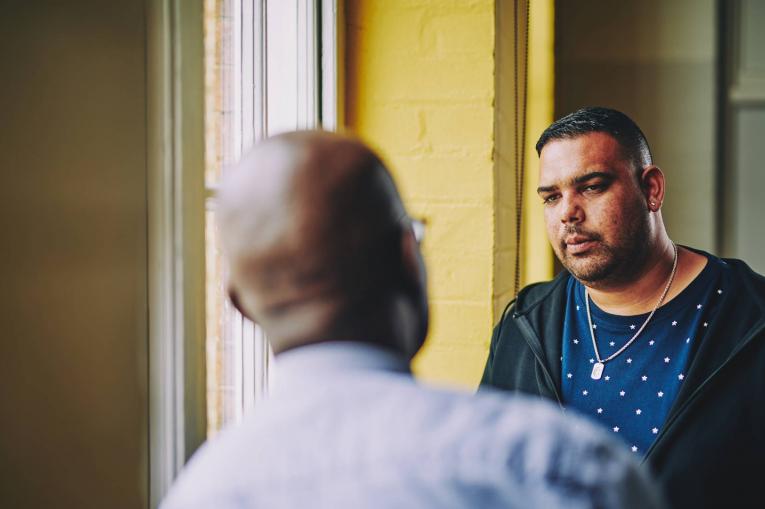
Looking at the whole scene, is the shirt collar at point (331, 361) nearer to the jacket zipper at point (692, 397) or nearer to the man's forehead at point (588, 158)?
the jacket zipper at point (692, 397)

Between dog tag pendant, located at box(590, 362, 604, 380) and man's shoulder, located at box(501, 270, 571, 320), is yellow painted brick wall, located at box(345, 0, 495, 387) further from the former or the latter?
dog tag pendant, located at box(590, 362, 604, 380)

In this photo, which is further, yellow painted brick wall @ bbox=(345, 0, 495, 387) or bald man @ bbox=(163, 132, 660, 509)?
yellow painted brick wall @ bbox=(345, 0, 495, 387)

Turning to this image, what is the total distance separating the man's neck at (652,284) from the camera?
1342 mm

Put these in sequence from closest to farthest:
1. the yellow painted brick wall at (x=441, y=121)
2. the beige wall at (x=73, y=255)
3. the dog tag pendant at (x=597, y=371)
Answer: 1. the beige wall at (x=73, y=255)
2. the dog tag pendant at (x=597, y=371)
3. the yellow painted brick wall at (x=441, y=121)

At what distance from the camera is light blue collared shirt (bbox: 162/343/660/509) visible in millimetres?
447

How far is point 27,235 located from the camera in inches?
24.0

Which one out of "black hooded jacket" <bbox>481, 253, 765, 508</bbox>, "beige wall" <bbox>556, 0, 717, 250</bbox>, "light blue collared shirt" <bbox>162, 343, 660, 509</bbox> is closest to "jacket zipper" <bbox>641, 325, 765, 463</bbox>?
"black hooded jacket" <bbox>481, 253, 765, 508</bbox>

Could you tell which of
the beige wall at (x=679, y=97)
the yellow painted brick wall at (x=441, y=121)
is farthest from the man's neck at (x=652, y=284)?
the beige wall at (x=679, y=97)

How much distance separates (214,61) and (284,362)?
0.77 meters

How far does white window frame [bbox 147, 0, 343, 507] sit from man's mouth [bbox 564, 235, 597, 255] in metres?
0.82

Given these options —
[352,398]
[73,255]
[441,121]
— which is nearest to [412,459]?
[352,398]

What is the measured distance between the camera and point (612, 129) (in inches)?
54.5

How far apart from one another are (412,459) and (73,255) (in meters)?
0.42

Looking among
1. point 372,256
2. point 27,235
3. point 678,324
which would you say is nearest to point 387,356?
point 372,256
